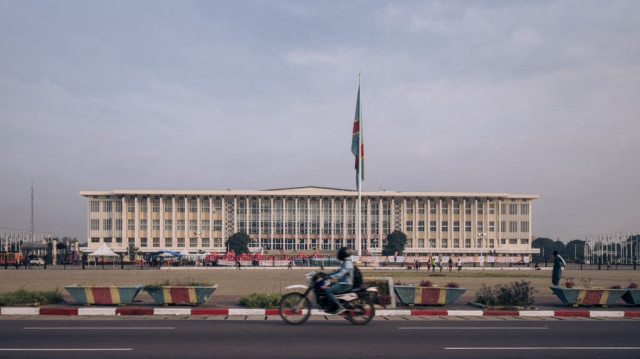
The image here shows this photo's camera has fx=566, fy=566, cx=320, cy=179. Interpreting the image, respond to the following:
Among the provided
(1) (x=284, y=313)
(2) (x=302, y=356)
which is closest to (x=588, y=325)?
(1) (x=284, y=313)

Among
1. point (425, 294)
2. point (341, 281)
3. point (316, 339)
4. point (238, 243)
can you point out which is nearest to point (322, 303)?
point (341, 281)

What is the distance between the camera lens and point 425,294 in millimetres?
17453

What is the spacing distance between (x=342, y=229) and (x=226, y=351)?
106 metres

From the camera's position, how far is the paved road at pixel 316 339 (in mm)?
9547

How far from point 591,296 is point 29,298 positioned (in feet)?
56.8

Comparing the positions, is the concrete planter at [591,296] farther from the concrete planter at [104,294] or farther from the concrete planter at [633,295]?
the concrete planter at [104,294]

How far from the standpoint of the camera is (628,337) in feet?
38.7

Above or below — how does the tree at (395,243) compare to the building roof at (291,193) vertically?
below

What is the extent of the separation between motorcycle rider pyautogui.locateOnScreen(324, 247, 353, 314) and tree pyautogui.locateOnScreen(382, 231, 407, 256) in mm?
95525

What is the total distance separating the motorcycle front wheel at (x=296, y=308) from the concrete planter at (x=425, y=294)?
4744 millimetres

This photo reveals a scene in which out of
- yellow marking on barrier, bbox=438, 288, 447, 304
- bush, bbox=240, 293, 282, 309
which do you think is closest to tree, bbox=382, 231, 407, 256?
yellow marking on barrier, bbox=438, 288, 447, 304

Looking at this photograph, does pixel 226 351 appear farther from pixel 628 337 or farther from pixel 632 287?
pixel 632 287

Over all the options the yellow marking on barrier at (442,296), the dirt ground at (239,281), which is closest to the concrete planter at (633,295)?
the dirt ground at (239,281)

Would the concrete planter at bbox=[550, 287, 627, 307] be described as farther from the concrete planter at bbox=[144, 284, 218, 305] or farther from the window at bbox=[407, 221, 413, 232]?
the window at bbox=[407, 221, 413, 232]
